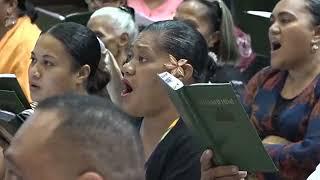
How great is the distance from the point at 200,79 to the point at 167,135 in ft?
0.85

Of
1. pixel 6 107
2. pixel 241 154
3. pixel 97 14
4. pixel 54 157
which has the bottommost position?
pixel 97 14

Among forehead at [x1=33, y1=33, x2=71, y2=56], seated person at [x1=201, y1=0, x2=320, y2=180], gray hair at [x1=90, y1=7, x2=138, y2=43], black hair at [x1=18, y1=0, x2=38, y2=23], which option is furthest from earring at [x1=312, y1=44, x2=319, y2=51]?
black hair at [x1=18, y1=0, x2=38, y2=23]

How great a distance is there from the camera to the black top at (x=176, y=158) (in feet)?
6.31

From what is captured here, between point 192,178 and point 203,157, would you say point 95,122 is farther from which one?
point 192,178

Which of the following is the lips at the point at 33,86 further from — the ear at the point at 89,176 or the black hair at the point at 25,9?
the ear at the point at 89,176

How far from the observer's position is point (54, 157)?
112 cm

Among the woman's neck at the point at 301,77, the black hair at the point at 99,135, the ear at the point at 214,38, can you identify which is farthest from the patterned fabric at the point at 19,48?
the black hair at the point at 99,135

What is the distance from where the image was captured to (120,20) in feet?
10.4

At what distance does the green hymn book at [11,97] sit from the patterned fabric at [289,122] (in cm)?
72

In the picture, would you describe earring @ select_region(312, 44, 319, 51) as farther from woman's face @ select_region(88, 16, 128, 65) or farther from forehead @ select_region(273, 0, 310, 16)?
woman's face @ select_region(88, 16, 128, 65)

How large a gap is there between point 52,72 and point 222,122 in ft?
2.83

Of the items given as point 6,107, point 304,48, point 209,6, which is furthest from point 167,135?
point 209,6

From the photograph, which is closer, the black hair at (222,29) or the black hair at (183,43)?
the black hair at (183,43)

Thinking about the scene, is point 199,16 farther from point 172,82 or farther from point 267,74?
point 172,82
